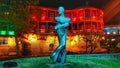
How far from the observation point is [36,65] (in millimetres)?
15250

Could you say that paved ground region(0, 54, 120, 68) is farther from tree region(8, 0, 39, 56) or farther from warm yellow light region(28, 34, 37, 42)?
warm yellow light region(28, 34, 37, 42)

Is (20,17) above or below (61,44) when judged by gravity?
above

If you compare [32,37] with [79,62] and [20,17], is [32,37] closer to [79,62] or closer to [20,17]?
[20,17]

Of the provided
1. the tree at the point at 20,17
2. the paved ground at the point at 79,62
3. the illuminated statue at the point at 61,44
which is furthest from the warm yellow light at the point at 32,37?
the illuminated statue at the point at 61,44

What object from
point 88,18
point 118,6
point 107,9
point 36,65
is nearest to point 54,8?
point 88,18

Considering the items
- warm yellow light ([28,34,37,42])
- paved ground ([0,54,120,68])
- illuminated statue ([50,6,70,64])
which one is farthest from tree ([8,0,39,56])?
illuminated statue ([50,6,70,64])

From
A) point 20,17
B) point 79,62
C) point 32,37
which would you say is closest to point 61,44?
point 79,62

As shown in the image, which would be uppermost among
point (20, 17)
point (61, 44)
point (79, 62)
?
point (20, 17)

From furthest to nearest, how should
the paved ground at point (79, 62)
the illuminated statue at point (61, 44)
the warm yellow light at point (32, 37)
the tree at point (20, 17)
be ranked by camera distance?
the warm yellow light at point (32, 37) < the tree at point (20, 17) < the paved ground at point (79, 62) < the illuminated statue at point (61, 44)

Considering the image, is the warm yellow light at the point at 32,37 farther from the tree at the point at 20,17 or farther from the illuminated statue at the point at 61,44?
the illuminated statue at the point at 61,44

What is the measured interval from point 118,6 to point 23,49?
106 feet

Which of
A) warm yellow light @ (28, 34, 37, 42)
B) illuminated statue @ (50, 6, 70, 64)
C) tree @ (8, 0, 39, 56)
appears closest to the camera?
illuminated statue @ (50, 6, 70, 64)

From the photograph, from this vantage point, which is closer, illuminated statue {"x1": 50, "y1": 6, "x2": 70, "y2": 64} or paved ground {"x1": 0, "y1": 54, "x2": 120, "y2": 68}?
illuminated statue {"x1": 50, "y1": 6, "x2": 70, "y2": 64}

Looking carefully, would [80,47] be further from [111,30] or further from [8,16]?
[111,30]
